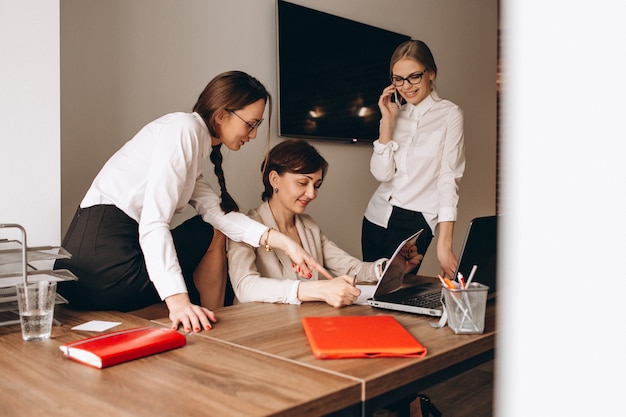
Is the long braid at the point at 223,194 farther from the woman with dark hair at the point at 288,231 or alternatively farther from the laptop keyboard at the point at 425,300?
the laptop keyboard at the point at 425,300

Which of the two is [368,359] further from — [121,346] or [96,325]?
[96,325]

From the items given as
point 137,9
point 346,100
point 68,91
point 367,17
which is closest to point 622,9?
point 68,91

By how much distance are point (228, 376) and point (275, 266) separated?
37.5 inches

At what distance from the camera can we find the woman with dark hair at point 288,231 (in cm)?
164

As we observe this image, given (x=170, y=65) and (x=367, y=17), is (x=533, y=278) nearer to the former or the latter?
(x=170, y=65)

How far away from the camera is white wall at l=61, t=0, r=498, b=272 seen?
2025 millimetres

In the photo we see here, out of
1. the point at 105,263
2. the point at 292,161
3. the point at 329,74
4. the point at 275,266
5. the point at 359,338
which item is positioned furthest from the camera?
the point at 329,74

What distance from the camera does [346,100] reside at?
9.99 feet

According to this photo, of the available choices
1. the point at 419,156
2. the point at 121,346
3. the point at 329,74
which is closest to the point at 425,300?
the point at 121,346

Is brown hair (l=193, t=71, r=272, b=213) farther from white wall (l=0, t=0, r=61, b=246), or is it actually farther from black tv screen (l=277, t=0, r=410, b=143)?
black tv screen (l=277, t=0, r=410, b=143)

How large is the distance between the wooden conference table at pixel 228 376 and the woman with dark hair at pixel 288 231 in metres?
0.45

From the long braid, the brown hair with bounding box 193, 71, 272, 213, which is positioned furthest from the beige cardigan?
the brown hair with bounding box 193, 71, 272, 213

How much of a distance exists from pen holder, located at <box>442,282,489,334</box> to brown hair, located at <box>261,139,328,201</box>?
0.92 m

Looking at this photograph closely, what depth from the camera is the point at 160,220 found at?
4.41 feet
